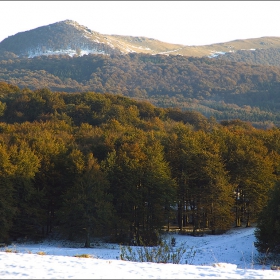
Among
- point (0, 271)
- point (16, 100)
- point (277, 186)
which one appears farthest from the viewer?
point (16, 100)

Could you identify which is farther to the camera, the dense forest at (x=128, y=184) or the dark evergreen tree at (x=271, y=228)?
the dense forest at (x=128, y=184)

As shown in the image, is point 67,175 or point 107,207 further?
point 67,175

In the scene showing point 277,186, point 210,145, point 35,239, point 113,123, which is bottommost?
point 35,239

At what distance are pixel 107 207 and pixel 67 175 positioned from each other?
26.7ft

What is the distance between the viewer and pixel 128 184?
44.8 meters

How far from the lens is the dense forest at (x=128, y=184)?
136ft

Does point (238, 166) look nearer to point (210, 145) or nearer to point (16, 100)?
point (210, 145)

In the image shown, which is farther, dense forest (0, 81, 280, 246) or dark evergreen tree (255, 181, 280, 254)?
dense forest (0, 81, 280, 246)

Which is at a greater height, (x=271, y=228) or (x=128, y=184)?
(x=128, y=184)

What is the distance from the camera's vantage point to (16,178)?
4272 centimetres

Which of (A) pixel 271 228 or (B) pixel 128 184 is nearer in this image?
(A) pixel 271 228

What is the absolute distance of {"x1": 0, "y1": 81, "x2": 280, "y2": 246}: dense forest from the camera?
41.3 metres

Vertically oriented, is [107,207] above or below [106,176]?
below

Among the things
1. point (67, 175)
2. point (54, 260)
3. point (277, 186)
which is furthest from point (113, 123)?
point (54, 260)
